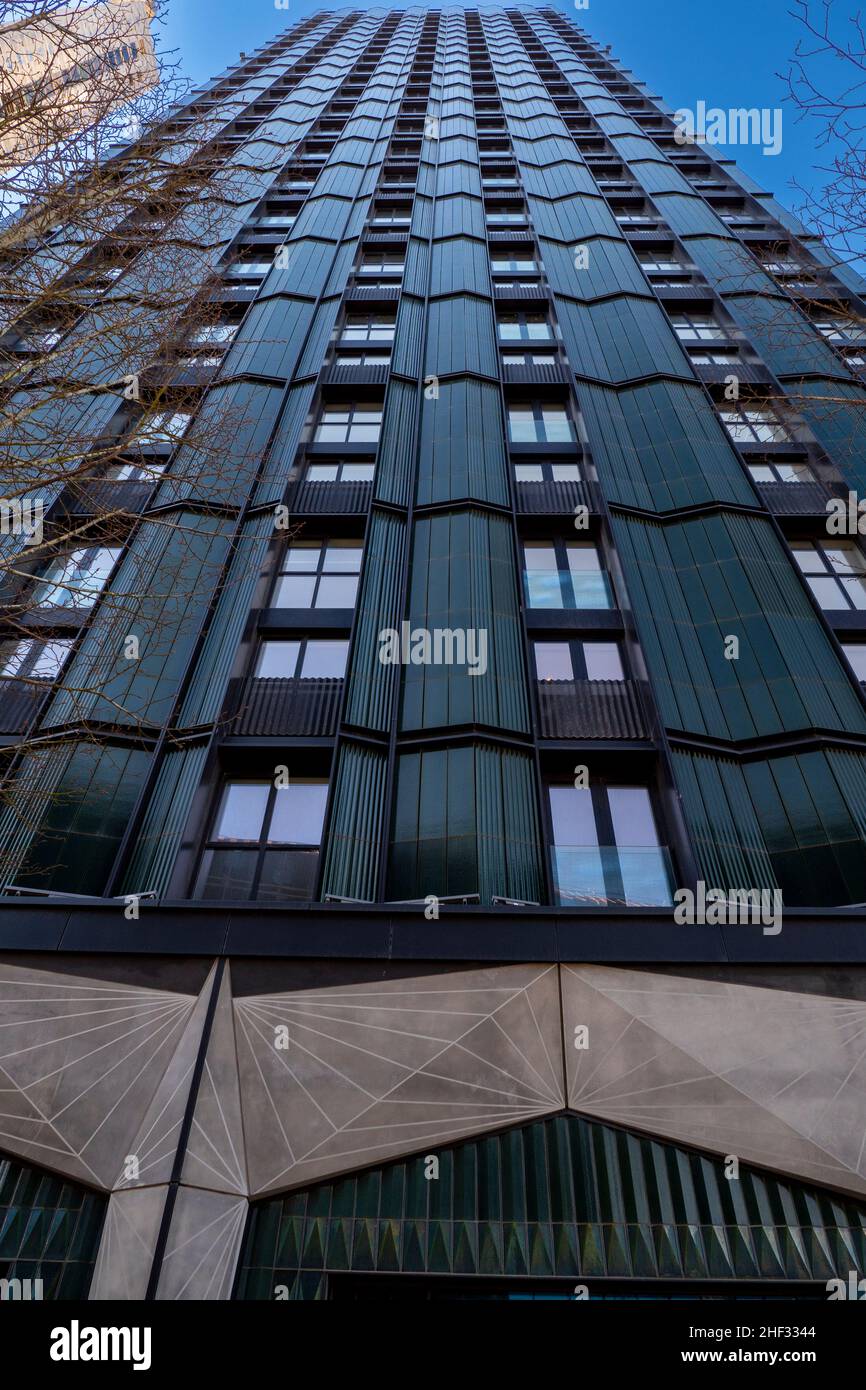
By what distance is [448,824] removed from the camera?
12461mm

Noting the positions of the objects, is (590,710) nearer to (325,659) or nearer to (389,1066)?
(325,659)

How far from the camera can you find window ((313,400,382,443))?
20.7m

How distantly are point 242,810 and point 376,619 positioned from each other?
4583 mm

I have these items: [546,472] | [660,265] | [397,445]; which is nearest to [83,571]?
[397,445]

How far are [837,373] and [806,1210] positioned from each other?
21718mm

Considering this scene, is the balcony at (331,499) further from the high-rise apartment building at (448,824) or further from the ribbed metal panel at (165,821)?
the ribbed metal panel at (165,821)

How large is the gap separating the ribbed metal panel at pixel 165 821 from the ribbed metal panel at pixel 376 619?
9.30 ft

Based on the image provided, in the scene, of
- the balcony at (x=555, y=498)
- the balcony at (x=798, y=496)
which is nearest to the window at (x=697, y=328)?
the balcony at (x=798, y=496)

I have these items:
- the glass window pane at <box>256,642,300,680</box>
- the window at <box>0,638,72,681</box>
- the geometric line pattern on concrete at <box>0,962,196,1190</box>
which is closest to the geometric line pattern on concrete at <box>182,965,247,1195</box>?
the geometric line pattern on concrete at <box>0,962,196,1190</box>

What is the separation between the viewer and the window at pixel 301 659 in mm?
15312

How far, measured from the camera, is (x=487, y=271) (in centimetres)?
2708

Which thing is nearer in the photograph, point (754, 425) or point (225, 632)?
point (225, 632)

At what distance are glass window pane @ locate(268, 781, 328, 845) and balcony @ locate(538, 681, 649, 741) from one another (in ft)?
13.5

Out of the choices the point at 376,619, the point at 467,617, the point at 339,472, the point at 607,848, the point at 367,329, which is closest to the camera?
the point at 607,848
